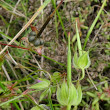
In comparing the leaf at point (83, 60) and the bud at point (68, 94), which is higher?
the leaf at point (83, 60)

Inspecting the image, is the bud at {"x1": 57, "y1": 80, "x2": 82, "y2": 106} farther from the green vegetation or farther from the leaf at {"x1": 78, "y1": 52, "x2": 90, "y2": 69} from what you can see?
the green vegetation

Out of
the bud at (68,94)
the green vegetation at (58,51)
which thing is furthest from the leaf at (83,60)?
the green vegetation at (58,51)

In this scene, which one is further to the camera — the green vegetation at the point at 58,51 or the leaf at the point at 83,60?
the green vegetation at the point at 58,51

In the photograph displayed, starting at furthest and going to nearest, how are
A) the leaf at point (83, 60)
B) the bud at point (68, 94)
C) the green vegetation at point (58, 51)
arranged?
the green vegetation at point (58, 51)
the leaf at point (83, 60)
the bud at point (68, 94)

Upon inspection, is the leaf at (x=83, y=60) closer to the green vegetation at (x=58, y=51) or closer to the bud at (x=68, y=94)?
the bud at (x=68, y=94)

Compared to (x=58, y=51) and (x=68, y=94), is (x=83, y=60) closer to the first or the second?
(x=68, y=94)

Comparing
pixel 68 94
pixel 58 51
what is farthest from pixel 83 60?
pixel 58 51

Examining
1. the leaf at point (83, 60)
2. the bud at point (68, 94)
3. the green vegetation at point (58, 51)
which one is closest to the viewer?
the bud at point (68, 94)

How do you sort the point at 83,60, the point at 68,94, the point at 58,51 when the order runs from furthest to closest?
the point at 58,51 < the point at 83,60 < the point at 68,94

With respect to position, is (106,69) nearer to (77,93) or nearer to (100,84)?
(100,84)

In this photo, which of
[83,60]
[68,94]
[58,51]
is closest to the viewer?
[68,94]

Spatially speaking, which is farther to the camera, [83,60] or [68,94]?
[83,60]
